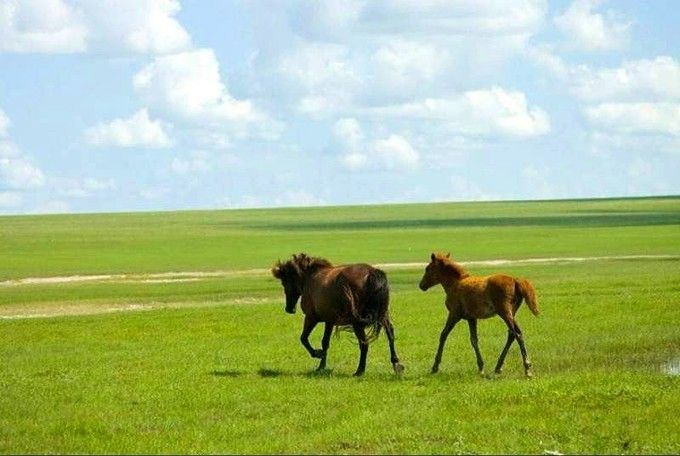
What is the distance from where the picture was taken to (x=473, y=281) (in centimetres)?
1998

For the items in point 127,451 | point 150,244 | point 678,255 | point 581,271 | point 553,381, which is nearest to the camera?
point 127,451

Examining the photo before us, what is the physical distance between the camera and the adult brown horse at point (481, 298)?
1938 centimetres

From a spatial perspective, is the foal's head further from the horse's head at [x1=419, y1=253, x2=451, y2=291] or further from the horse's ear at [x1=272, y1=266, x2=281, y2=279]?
the horse's ear at [x1=272, y1=266, x2=281, y2=279]

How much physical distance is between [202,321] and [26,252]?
54.3 meters

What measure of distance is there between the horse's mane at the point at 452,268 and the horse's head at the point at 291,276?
2473 mm

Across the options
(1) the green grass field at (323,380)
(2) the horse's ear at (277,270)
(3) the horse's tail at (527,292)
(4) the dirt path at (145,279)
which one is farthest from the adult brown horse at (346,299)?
(4) the dirt path at (145,279)

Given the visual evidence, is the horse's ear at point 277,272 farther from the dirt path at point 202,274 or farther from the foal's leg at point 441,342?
the dirt path at point 202,274

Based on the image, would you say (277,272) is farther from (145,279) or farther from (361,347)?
(145,279)

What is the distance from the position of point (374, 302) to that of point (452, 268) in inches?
60.5

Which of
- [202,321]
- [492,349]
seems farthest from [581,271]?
[492,349]

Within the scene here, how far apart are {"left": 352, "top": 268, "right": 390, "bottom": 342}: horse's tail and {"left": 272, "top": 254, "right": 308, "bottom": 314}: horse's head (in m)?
2.06

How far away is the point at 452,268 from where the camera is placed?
20.6 m

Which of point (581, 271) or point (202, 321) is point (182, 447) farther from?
point (581, 271)

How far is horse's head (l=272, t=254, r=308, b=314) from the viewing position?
858 inches
